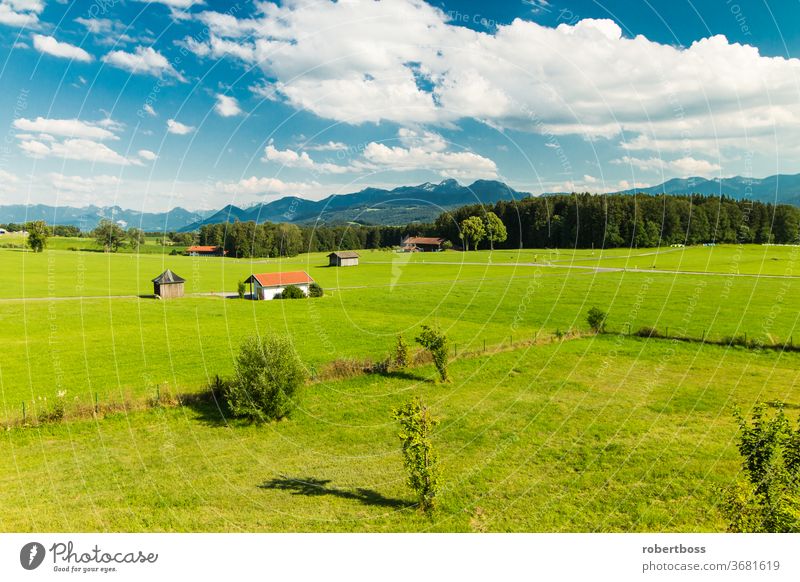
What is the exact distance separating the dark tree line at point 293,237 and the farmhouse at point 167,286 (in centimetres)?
1435

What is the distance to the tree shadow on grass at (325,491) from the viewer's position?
50.1 ft

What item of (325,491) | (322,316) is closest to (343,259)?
(322,316)

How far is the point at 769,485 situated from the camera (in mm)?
10766

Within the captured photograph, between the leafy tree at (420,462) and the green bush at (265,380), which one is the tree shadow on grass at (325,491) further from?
the green bush at (265,380)

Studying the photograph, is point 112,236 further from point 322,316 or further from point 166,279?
point 322,316

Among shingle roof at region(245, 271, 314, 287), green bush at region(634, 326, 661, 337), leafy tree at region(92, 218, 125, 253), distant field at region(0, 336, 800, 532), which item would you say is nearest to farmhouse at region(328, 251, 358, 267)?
shingle roof at region(245, 271, 314, 287)

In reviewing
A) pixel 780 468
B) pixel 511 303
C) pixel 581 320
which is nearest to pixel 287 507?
pixel 780 468

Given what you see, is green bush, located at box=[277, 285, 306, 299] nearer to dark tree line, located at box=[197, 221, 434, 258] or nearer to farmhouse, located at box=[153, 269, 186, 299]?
farmhouse, located at box=[153, 269, 186, 299]

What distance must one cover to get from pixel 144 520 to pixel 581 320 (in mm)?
46086

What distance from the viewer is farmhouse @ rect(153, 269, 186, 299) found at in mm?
71000

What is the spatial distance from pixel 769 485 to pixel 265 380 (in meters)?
19.7

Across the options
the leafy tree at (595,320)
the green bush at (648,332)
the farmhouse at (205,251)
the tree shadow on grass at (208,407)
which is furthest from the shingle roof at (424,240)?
the tree shadow on grass at (208,407)

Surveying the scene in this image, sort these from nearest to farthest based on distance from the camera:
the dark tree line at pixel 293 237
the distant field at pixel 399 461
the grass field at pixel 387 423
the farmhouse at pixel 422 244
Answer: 1. the distant field at pixel 399 461
2. the grass field at pixel 387 423
3. the dark tree line at pixel 293 237
4. the farmhouse at pixel 422 244
